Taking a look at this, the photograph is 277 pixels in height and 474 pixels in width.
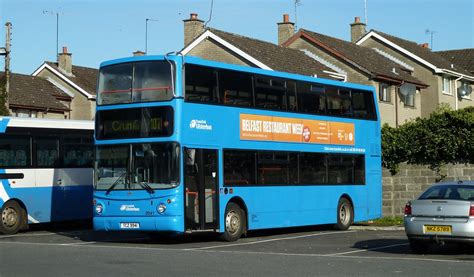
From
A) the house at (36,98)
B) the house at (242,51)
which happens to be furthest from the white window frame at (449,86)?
the house at (36,98)

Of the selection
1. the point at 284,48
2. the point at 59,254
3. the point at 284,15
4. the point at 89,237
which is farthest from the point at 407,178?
the point at 284,15

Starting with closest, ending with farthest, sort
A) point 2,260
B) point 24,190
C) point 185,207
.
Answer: point 2,260 → point 185,207 → point 24,190

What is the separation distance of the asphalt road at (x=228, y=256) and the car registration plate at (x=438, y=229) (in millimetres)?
528

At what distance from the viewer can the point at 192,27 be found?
49969mm

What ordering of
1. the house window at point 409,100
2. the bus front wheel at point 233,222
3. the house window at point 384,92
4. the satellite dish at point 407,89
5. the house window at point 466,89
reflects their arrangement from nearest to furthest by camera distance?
the bus front wheel at point 233,222 → the satellite dish at point 407,89 → the house window at point 384,92 → the house window at point 409,100 → the house window at point 466,89

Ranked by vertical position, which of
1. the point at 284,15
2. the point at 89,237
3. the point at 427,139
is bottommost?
the point at 89,237

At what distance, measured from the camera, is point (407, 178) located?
2905 cm

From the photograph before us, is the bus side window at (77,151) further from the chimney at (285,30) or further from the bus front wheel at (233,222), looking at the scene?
the chimney at (285,30)

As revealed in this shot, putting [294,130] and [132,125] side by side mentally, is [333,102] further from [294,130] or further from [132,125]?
[132,125]

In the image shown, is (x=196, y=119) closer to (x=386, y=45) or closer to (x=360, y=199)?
(x=360, y=199)

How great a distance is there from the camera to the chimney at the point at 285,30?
55594mm

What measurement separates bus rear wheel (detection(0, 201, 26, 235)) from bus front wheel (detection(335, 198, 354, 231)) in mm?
9152

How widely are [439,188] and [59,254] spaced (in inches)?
303

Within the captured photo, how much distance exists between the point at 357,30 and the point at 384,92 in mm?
10940
